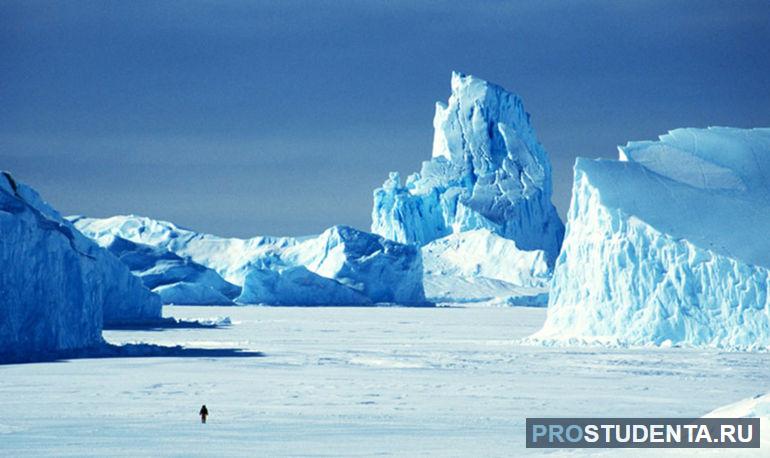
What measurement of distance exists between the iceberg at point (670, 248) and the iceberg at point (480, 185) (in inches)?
2430

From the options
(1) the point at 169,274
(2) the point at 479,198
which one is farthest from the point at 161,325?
(2) the point at 479,198

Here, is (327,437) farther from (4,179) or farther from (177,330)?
(177,330)

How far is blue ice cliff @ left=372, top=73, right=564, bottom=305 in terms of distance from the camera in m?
93.8

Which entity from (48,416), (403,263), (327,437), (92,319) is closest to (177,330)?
(92,319)

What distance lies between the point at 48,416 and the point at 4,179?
13182 millimetres

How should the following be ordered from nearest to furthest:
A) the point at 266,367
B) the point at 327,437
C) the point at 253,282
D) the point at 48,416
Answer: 1. the point at 327,437
2. the point at 48,416
3. the point at 266,367
4. the point at 253,282

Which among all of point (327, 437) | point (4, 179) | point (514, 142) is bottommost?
point (327, 437)

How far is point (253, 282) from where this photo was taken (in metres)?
68.9

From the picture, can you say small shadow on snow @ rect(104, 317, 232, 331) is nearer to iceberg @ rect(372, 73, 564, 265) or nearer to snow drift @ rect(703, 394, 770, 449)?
snow drift @ rect(703, 394, 770, 449)

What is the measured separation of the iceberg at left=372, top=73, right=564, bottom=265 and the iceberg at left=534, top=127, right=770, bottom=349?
61.7 m

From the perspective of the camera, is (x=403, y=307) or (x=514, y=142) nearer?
(x=403, y=307)

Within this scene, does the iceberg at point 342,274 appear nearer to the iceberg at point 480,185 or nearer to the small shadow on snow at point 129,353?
the iceberg at point 480,185

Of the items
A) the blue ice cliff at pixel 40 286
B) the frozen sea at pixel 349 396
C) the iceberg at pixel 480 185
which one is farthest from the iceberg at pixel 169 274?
the blue ice cliff at pixel 40 286

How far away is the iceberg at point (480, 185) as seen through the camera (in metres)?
96.1
